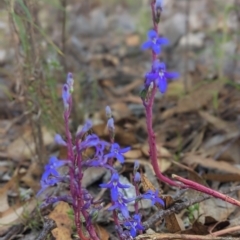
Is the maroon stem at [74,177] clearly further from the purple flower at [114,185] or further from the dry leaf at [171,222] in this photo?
the dry leaf at [171,222]

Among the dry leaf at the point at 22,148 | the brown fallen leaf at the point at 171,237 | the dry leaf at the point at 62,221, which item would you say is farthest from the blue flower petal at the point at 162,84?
the dry leaf at the point at 22,148

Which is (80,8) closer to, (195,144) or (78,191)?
(195,144)

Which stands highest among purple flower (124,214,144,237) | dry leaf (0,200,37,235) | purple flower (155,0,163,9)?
purple flower (155,0,163,9)

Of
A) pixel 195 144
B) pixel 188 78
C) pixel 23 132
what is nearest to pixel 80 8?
pixel 188 78

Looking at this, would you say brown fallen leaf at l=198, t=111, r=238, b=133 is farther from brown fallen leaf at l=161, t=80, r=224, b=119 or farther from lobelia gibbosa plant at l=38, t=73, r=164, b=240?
lobelia gibbosa plant at l=38, t=73, r=164, b=240

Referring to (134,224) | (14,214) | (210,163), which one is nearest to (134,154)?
(210,163)

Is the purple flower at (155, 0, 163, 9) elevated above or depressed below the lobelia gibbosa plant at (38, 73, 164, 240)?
above

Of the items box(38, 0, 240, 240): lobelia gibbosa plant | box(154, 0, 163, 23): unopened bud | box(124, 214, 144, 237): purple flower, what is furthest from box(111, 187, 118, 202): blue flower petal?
box(154, 0, 163, 23): unopened bud
